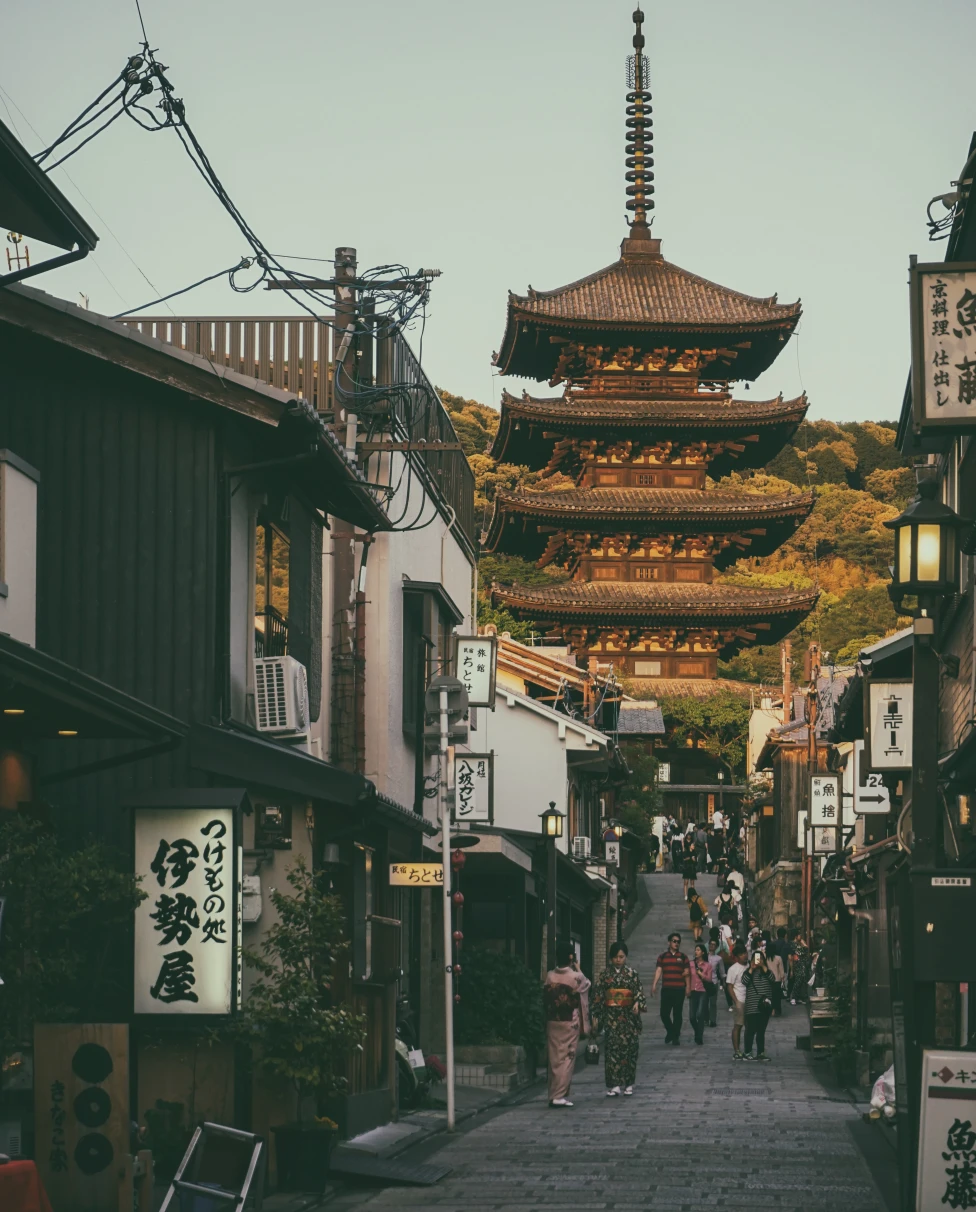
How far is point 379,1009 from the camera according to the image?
16969 mm

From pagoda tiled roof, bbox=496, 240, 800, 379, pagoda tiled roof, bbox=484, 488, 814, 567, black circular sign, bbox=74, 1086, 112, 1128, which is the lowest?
black circular sign, bbox=74, 1086, 112, 1128

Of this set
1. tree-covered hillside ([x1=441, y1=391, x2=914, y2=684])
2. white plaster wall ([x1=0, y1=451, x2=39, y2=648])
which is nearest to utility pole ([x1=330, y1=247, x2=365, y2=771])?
white plaster wall ([x1=0, y1=451, x2=39, y2=648])

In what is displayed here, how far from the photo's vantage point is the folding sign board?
32.0 feet

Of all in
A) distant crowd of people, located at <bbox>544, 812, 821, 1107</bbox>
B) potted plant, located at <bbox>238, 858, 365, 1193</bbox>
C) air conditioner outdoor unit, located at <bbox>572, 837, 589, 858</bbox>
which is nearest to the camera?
potted plant, located at <bbox>238, 858, 365, 1193</bbox>

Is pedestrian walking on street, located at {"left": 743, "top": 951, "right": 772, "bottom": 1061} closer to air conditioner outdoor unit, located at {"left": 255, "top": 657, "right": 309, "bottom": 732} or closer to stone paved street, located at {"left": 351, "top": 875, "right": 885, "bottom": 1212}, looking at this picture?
stone paved street, located at {"left": 351, "top": 875, "right": 885, "bottom": 1212}

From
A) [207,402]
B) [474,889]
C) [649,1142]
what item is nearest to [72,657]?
[207,402]

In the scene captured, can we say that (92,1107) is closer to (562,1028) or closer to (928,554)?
(928,554)

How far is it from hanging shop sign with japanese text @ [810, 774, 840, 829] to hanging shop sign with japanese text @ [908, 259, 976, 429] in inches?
861

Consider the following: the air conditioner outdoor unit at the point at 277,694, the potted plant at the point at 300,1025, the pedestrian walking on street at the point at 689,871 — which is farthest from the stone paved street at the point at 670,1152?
the pedestrian walking on street at the point at 689,871

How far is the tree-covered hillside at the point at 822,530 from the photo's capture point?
3388 inches

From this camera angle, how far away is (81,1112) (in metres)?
9.86

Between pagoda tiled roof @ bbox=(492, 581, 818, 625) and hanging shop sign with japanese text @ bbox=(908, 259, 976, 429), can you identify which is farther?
pagoda tiled roof @ bbox=(492, 581, 818, 625)

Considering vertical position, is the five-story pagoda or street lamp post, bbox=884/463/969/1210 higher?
the five-story pagoda

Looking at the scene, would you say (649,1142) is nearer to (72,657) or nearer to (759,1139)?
(759,1139)
